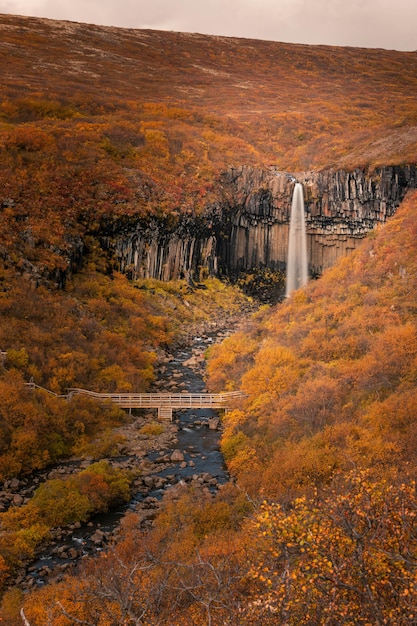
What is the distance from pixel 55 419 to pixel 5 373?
4287 mm

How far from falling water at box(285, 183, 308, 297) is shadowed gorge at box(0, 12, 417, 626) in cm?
100

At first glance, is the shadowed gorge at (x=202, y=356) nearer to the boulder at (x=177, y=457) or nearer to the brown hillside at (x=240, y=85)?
the boulder at (x=177, y=457)

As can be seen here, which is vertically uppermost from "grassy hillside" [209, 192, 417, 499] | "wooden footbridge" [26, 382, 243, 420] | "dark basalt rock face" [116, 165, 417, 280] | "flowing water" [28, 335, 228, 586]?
"dark basalt rock face" [116, 165, 417, 280]

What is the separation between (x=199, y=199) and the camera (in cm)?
6775

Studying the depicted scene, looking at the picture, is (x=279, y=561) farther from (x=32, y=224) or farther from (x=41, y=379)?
(x=32, y=224)

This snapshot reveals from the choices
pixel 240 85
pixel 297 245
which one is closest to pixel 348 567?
pixel 297 245

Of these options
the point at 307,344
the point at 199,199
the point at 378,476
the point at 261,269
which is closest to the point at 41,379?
the point at 307,344

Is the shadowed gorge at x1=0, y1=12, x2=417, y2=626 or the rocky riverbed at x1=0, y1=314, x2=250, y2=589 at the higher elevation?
the shadowed gorge at x1=0, y1=12, x2=417, y2=626

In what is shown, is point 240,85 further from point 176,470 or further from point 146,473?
point 146,473

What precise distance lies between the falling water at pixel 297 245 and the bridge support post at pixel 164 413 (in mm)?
37437

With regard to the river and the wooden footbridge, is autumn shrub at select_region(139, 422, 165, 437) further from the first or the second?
the wooden footbridge

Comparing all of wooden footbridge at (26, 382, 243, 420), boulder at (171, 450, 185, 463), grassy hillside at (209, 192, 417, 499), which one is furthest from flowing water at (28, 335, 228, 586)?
grassy hillside at (209, 192, 417, 499)

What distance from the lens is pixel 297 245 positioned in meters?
72.2

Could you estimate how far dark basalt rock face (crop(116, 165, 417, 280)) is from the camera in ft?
205
